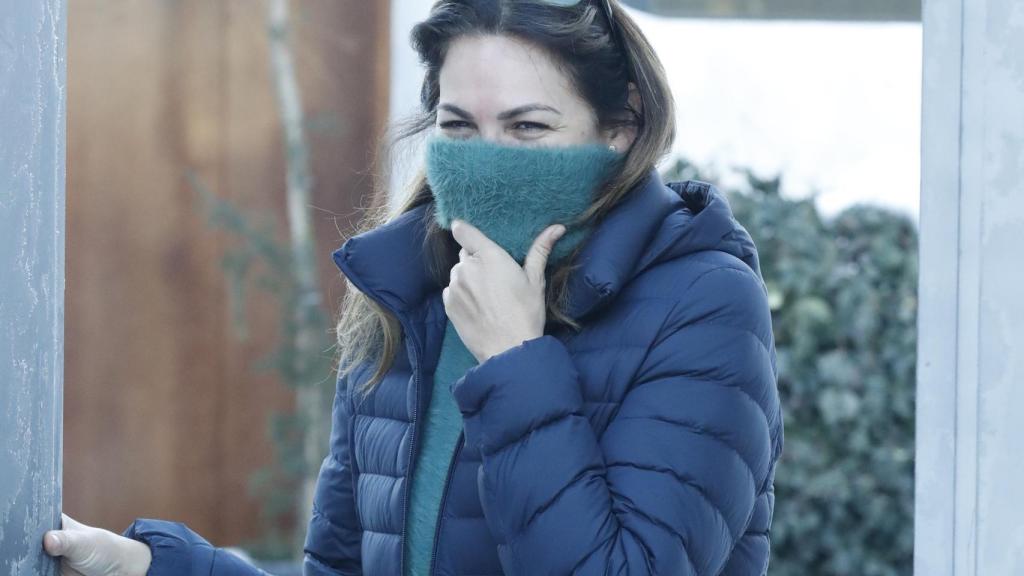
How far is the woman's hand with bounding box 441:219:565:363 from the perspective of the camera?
5.27 feet

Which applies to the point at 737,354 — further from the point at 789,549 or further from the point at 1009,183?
the point at 789,549

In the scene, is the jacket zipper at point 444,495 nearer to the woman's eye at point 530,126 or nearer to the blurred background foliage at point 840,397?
the woman's eye at point 530,126

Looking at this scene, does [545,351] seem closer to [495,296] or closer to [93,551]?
[495,296]

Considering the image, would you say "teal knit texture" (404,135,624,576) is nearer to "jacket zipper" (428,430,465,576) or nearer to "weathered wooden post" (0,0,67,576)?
"jacket zipper" (428,430,465,576)

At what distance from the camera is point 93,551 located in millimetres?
1509

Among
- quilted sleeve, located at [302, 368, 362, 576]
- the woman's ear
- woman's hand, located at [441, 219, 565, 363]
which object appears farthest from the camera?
quilted sleeve, located at [302, 368, 362, 576]

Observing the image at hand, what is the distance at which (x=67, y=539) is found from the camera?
138 cm

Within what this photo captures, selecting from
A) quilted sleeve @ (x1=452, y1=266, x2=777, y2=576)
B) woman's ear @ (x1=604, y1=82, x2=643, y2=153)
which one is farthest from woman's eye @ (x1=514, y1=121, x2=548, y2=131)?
quilted sleeve @ (x1=452, y1=266, x2=777, y2=576)

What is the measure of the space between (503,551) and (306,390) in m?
3.62

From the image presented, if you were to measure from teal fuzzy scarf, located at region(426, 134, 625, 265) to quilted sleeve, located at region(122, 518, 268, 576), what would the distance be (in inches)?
23.8

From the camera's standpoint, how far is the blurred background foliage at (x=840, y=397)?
3963 millimetres

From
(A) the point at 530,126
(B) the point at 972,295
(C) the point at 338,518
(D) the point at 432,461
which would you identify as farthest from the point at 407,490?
(B) the point at 972,295

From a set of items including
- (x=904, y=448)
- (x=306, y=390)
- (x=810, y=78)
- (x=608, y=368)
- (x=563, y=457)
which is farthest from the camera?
(x=306, y=390)

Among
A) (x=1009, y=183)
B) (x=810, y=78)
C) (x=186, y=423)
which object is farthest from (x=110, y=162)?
(x=1009, y=183)
